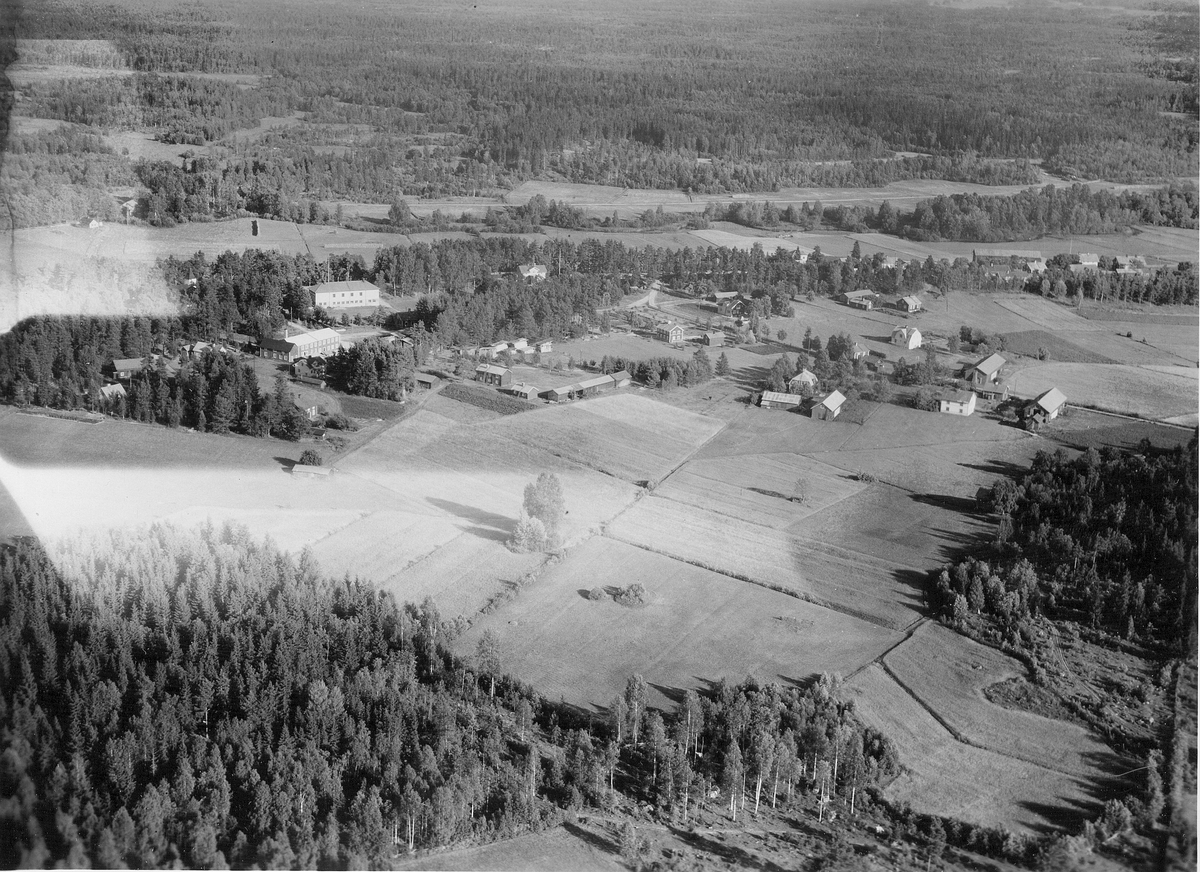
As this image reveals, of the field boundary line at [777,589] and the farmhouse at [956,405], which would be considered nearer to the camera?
the field boundary line at [777,589]

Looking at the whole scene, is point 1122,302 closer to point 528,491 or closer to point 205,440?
point 528,491

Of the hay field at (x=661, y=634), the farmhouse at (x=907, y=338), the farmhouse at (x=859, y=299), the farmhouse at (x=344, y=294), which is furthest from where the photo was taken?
the farmhouse at (x=859, y=299)

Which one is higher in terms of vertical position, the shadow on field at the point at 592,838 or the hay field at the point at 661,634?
the hay field at the point at 661,634

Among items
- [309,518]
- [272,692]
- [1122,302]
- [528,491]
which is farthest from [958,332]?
Answer: [272,692]

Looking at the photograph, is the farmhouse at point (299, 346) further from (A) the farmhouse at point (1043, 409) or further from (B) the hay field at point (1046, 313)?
(B) the hay field at point (1046, 313)

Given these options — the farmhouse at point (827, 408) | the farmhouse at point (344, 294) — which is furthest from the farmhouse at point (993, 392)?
the farmhouse at point (344, 294)

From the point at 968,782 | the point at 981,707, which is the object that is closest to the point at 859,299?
the point at 981,707

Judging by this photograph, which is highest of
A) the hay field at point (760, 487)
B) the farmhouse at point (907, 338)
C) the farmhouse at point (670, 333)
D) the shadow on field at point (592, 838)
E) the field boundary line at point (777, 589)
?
the farmhouse at point (907, 338)

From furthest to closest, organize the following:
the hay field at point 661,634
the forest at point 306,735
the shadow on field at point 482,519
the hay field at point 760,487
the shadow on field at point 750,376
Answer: the shadow on field at point 750,376, the hay field at point 760,487, the shadow on field at point 482,519, the hay field at point 661,634, the forest at point 306,735
